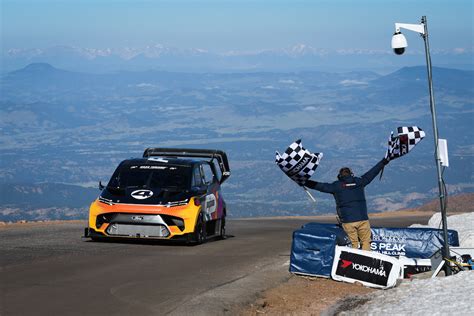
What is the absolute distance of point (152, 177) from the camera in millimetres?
21234

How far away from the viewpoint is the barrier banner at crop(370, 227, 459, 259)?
17.5 m

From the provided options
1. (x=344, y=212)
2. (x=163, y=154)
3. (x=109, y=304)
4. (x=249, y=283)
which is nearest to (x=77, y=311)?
(x=109, y=304)

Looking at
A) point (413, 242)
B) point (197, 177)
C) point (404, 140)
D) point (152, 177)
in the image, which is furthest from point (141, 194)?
point (404, 140)

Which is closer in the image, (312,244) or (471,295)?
(471,295)

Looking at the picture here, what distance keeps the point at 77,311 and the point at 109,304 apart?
63cm

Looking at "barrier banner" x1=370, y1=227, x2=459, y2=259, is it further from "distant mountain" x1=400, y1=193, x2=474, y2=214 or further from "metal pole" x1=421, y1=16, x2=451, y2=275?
"distant mountain" x1=400, y1=193, x2=474, y2=214

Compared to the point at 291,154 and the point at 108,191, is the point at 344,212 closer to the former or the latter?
the point at 291,154

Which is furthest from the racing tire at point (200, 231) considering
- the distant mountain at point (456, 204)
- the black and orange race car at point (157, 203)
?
the distant mountain at point (456, 204)

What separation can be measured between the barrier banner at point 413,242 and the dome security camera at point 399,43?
10.4ft

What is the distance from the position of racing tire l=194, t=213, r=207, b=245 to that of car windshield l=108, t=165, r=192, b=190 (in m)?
0.77

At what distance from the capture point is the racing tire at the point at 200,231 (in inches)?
802

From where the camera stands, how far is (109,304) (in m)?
12.5

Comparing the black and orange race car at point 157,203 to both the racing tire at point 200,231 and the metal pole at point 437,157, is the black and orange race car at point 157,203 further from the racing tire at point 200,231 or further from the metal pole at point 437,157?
the metal pole at point 437,157

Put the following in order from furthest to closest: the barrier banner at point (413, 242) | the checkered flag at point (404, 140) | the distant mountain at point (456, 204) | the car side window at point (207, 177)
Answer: the distant mountain at point (456, 204) → the car side window at point (207, 177) → the barrier banner at point (413, 242) → the checkered flag at point (404, 140)
